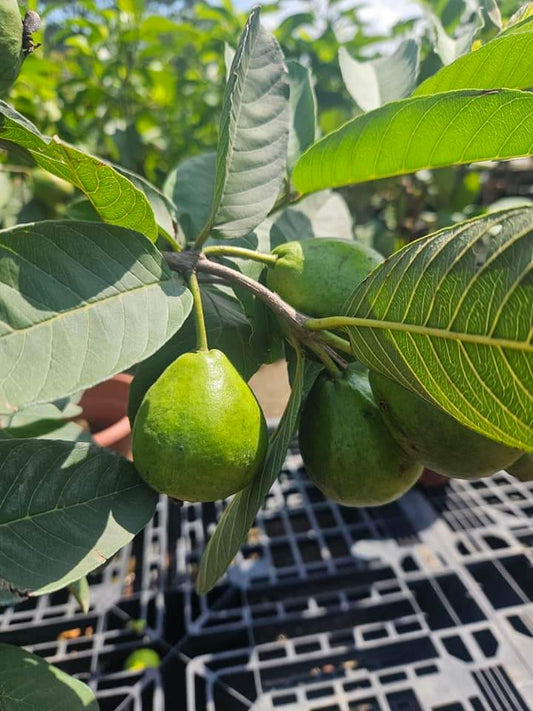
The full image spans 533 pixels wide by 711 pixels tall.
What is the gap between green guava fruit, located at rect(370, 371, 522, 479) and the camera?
0.58 m

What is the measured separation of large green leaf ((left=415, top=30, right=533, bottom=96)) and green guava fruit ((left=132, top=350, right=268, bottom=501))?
469 millimetres

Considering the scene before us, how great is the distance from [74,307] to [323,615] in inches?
37.8

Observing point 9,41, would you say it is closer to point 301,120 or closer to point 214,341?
point 214,341

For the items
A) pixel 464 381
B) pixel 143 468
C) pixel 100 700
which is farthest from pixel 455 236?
pixel 100 700

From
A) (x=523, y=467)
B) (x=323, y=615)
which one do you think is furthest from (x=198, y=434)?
(x=323, y=615)

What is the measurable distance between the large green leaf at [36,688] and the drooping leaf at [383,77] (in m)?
0.94

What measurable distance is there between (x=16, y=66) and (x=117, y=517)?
51 cm

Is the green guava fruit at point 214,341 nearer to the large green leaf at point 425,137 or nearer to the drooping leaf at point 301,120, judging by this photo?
the large green leaf at point 425,137

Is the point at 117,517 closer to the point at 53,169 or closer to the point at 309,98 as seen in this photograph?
the point at 53,169

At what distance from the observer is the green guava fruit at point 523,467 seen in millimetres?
617

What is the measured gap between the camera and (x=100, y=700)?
1019mm

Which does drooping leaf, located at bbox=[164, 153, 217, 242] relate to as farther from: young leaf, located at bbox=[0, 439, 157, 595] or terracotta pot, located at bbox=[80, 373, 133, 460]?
terracotta pot, located at bbox=[80, 373, 133, 460]

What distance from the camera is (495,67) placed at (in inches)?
27.5

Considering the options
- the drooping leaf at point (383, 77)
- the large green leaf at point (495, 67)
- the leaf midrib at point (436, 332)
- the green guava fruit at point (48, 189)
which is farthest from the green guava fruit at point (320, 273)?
the green guava fruit at point (48, 189)
